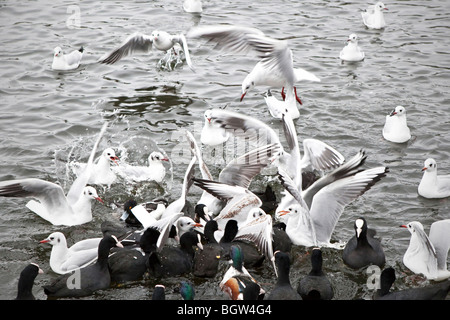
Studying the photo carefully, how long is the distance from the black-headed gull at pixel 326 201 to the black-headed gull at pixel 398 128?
2984 mm

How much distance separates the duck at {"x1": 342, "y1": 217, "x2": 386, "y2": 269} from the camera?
762 cm

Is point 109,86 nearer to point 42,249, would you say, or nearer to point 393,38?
point 42,249

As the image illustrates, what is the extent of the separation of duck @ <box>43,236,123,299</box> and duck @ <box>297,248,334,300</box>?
211 cm

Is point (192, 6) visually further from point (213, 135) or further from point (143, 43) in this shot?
point (213, 135)

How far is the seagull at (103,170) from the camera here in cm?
965

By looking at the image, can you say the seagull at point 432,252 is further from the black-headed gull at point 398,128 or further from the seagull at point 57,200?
the seagull at point 57,200

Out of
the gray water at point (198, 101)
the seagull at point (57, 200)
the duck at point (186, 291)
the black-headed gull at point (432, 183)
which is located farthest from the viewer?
the black-headed gull at point (432, 183)

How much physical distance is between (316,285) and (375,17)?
10.3 m

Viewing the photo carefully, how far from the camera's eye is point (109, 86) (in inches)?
527

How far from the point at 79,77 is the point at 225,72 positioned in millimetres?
3047

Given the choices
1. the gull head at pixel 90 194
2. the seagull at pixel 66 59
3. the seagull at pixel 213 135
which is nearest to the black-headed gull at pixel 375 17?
the seagull at pixel 213 135

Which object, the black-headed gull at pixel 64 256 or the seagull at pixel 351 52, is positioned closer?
the black-headed gull at pixel 64 256

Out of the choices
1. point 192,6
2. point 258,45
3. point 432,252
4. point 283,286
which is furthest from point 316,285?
point 192,6

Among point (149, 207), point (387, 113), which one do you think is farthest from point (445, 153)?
point (149, 207)
